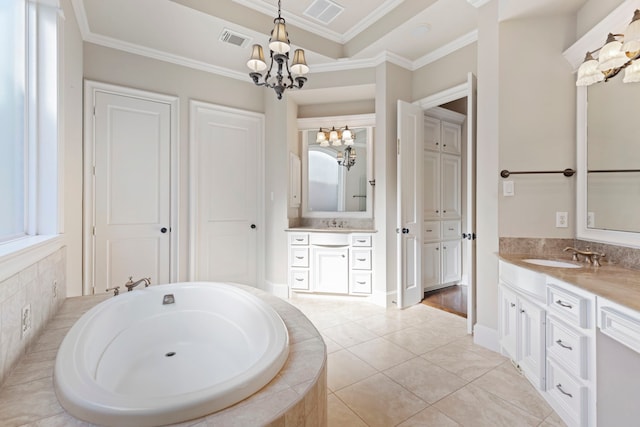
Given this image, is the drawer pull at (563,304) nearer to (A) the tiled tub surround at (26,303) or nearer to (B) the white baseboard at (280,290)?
(A) the tiled tub surround at (26,303)

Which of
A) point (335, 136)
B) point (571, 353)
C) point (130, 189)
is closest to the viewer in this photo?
point (571, 353)

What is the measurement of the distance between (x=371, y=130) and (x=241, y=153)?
171 centimetres

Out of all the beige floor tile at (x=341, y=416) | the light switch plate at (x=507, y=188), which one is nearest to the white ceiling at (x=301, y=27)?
the light switch plate at (x=507, y=188)

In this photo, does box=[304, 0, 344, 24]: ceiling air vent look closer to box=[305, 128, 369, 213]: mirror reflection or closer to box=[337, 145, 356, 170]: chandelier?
box=[305, 128, 369, 213]: mirror reflection

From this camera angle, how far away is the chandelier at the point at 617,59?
149 cm

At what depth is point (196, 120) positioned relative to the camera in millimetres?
3344

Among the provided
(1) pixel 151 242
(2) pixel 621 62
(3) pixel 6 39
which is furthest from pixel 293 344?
(1) pixel 151 242

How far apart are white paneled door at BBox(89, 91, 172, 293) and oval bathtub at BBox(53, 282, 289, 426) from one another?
3.89 feet

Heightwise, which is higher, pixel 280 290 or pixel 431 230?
pixel 431 230

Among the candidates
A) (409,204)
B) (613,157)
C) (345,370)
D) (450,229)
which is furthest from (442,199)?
(345,370)

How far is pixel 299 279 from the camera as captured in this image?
11.7ft

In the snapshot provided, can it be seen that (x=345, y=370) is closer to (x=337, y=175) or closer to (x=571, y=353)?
(x=571, y=353)

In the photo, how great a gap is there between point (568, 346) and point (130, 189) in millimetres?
3659

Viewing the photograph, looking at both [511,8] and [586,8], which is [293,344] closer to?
[511,8]
